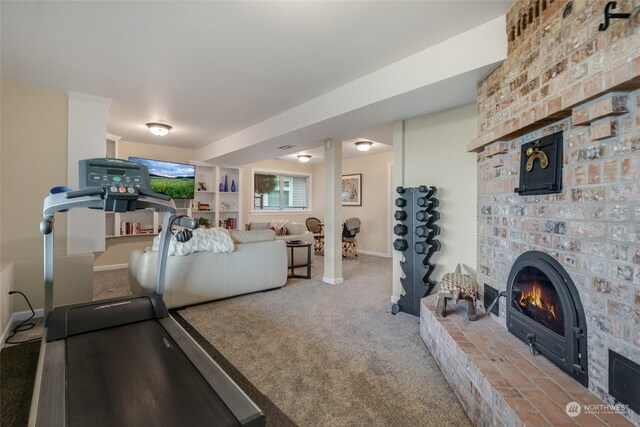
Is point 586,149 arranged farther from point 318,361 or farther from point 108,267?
point 108,267

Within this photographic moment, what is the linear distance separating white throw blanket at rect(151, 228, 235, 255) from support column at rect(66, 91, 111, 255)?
750 mm

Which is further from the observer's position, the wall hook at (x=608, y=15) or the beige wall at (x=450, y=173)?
the beige wall at (x=450, y=173)

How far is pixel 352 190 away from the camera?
24.0 feet

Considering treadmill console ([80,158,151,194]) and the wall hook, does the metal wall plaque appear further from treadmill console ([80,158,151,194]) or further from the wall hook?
treadmill console ([80,158,151,194])

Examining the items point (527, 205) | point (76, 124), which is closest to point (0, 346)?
point (76, 124)

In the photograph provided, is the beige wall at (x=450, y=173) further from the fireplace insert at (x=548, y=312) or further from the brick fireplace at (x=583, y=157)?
the fireplace insert at (x=548, y=312)

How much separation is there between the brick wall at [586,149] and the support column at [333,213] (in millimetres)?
2537

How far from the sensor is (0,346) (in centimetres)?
226

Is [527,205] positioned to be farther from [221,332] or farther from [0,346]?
[0,346]

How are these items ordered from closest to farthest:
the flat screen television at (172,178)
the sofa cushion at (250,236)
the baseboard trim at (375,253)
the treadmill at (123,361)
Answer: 1. the treadmill at (123,361)
2. the sofa cushion at (250,236)
3. the flat screen television at (172,178)
4. the baseboard trim at (375,253)

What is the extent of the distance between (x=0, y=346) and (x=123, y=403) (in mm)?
1921

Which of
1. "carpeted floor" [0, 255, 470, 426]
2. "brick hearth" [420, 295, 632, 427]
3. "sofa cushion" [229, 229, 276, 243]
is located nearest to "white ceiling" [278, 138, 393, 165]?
"sofa cushion" [229, 229, 276, 243]

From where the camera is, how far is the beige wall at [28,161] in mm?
2889

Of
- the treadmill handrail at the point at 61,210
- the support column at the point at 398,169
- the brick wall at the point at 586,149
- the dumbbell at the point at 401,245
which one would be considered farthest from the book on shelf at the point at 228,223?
the brick wall at the point at 586,149
